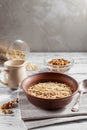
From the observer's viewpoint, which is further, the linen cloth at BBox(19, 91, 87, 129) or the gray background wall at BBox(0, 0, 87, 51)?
the gray background wall at BBox(0, 0, 87, 51)

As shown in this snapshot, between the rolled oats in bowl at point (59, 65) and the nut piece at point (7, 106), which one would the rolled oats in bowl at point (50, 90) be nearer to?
the nut piece at point (7, 106)

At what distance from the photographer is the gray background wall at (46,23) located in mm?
1722

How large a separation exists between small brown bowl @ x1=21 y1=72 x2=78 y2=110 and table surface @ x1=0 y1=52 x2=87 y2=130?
0.25ft

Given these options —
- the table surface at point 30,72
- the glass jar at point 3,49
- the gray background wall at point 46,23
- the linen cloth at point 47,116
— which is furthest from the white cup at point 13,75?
the gray background wall at point 46,23

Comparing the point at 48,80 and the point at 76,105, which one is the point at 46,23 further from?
the point at 76,105

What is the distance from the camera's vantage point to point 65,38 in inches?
70.9

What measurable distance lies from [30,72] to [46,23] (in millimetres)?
369

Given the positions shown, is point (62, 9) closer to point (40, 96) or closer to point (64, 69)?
point (64, 69)

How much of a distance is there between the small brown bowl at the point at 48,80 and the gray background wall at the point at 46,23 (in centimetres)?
52

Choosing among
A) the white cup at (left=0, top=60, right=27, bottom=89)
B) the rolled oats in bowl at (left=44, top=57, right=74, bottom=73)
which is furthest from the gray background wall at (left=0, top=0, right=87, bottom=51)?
the white cup at (left=0, top=60, right=27, bottom=89)

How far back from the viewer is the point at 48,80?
51.5 inches

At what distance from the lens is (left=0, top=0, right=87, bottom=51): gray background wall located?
172cm

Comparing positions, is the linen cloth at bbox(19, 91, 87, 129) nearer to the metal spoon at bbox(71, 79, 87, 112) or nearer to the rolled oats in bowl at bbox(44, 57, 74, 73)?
the metal spoon at bbox(71, 79, 87, 112)

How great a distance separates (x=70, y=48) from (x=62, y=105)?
736mm
